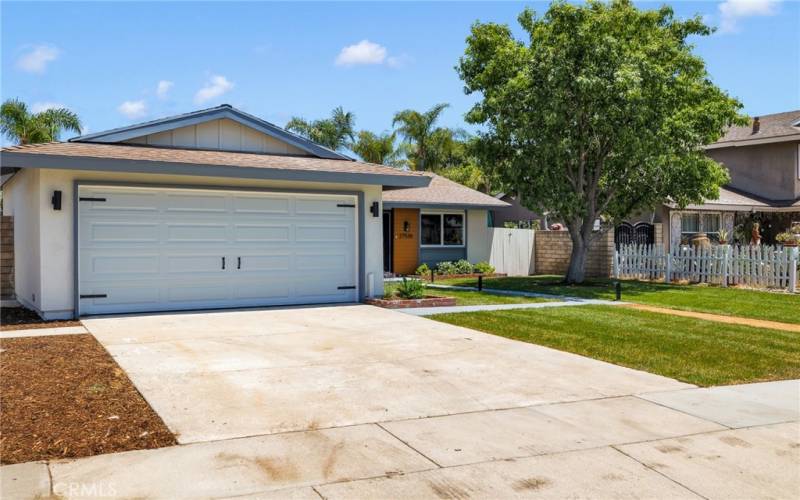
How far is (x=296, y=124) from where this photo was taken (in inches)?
1511

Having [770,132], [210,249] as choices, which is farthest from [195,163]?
[770,132]

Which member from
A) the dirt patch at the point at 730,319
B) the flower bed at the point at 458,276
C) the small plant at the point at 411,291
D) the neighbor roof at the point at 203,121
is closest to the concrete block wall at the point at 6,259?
the neighbor roof at the point at 203,121

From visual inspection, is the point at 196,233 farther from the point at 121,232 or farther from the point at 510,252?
the point at 510,252

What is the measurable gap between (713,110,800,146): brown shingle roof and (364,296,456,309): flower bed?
17.6 metres

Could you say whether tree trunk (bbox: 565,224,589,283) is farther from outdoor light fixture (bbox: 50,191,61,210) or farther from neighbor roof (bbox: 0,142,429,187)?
outdoor light fixture (bbox: 50,191,61,210)

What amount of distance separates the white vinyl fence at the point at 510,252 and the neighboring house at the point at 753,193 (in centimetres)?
433

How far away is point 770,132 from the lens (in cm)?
2766

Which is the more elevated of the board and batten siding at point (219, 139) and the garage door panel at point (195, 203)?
the board and batten siding at point (219, 139)

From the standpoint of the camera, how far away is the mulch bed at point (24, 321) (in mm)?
11219

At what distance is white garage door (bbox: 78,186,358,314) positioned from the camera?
40.7ft

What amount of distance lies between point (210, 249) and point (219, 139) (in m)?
2.60

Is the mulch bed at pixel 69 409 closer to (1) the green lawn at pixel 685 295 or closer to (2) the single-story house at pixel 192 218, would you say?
(2) the single-story house at pixel 192 218

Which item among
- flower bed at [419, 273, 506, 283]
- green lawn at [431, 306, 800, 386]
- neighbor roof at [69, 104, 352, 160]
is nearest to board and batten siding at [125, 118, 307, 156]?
neighbor roof at [69, 104, 352, 160]

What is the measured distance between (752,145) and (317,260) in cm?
2192
